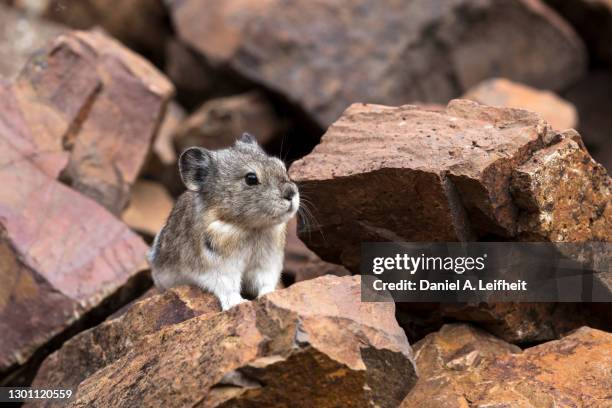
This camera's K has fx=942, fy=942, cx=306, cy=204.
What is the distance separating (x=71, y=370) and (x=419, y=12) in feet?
32.4

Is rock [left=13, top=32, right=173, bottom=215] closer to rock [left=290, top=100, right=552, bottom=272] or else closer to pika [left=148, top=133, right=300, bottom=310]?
pika [left=148, top=133, right=300, bottom=310]

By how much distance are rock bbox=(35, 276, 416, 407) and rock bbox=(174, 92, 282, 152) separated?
8.20 meters

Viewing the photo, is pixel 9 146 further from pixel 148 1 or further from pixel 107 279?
pixel 148 1

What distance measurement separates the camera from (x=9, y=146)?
1157 cm

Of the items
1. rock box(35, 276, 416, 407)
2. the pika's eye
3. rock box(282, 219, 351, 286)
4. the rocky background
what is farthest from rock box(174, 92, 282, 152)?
rock box(35, 276, 416, 407)

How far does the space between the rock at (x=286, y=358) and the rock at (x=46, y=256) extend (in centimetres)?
276

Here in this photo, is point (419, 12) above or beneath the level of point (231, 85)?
above

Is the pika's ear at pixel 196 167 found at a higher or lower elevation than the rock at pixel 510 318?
higher

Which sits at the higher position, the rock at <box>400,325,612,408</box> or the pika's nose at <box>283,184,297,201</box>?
the pika's nose at <box>283,184,297,201</box>

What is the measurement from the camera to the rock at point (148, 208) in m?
13.9

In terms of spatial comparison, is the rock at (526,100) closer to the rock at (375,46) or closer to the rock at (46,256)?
the rock at (375,46)

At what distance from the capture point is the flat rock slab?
26.2 ft

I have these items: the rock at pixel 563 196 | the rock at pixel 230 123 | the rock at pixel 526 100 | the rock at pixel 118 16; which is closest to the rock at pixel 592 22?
the rock at pixel 526 100

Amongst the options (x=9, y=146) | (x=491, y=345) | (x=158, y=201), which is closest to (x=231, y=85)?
(x=158, y=201)
